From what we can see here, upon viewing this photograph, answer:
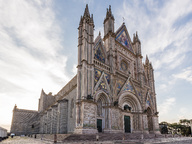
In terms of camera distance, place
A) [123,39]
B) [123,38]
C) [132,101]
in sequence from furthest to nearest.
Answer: [123,38] → [123,39] → [132,101]

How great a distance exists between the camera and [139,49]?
3306cm

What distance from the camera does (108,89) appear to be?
22406 mm

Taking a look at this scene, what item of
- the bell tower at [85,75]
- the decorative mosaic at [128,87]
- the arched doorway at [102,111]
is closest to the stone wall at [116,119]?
the arched doorway at [102,111]

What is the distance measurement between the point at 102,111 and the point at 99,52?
30.3 feet

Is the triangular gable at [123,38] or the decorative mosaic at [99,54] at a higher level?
the triangular gable at [123,38]

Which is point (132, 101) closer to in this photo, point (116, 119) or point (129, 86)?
point (129, 86)

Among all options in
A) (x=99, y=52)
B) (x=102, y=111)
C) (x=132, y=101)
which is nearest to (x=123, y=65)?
(x=99, y=52)

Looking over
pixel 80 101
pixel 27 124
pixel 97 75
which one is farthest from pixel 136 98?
pixel 27 124

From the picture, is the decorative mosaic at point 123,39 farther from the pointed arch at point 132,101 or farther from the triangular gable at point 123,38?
the pointed arch at point 132,101

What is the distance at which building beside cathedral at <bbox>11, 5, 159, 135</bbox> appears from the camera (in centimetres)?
1958

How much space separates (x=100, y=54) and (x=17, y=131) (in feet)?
139

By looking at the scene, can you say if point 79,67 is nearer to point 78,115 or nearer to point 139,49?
point 78,115

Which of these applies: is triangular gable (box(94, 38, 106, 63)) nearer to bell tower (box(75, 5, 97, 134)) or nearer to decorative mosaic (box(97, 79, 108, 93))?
bell tower (box(75, 5, 97, 134))

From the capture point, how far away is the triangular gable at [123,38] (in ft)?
96.6
